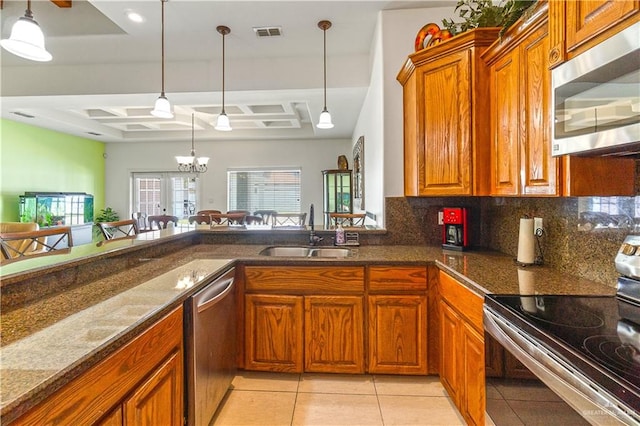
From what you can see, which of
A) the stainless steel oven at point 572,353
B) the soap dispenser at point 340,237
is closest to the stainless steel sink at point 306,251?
the soap dispenser at point 340,237

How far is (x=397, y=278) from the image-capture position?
2146 millimetres

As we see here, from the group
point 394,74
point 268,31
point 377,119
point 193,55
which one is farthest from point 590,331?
point 193,55

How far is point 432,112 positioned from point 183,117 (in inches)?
216

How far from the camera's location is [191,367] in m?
1.50

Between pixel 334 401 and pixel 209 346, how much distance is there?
0.90 metres

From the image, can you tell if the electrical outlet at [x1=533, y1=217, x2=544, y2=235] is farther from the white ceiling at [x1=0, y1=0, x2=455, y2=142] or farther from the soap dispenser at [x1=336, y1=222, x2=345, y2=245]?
the white ceiling at [x1=0, y1=0, x2=455, y2=142]

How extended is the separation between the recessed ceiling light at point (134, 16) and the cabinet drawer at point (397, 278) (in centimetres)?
311

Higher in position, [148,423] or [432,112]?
[432,112]

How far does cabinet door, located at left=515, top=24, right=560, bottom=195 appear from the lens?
1.49 metres

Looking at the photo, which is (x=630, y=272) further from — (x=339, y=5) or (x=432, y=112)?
(x=339, y=5)

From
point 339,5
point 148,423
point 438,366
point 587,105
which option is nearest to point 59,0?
point 339,5

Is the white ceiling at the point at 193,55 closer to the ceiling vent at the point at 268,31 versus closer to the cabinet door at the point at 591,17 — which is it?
the ceiling vent at the point at 268,31

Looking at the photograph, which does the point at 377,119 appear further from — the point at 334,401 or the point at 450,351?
the point at 334,401

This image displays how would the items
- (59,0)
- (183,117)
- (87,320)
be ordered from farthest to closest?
(183,117)
(59,0)
(87,320)
